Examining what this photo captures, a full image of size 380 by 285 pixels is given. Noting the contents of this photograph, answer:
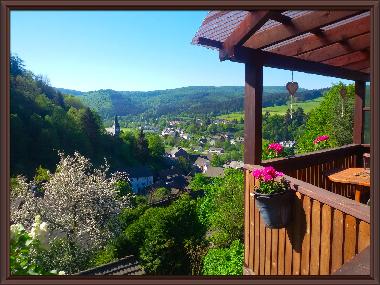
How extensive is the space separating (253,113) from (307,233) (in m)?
1.37

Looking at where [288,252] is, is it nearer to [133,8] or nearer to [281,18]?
[281,18]

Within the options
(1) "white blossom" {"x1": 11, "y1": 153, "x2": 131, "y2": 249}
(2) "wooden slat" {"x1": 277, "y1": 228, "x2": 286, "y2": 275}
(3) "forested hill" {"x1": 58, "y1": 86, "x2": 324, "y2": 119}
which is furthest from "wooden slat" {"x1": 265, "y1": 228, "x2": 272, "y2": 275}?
(3) "forested hill" {"x1": 58, "y1": 86, "x2": 324, "y2": 119}

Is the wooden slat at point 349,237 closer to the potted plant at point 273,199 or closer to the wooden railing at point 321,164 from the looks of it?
the potted plant at point 273,199

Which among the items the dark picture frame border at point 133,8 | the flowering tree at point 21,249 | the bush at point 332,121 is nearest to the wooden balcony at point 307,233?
the dark picture frame border at point 133,8

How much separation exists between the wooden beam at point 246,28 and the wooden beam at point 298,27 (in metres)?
0.24

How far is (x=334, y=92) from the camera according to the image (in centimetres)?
1998

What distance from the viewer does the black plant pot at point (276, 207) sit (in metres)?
2.76

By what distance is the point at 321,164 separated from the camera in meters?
4.74

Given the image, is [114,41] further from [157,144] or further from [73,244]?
[157,144]

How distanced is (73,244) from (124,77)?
406 inches

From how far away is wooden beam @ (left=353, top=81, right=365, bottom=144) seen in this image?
5961 millimetres

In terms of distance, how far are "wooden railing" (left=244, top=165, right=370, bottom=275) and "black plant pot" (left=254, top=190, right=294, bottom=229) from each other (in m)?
0.06

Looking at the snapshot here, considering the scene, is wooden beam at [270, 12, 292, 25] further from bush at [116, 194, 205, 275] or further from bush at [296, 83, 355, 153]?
bush at [296, 83, 355, 153]

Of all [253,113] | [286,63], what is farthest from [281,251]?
[286,63]
